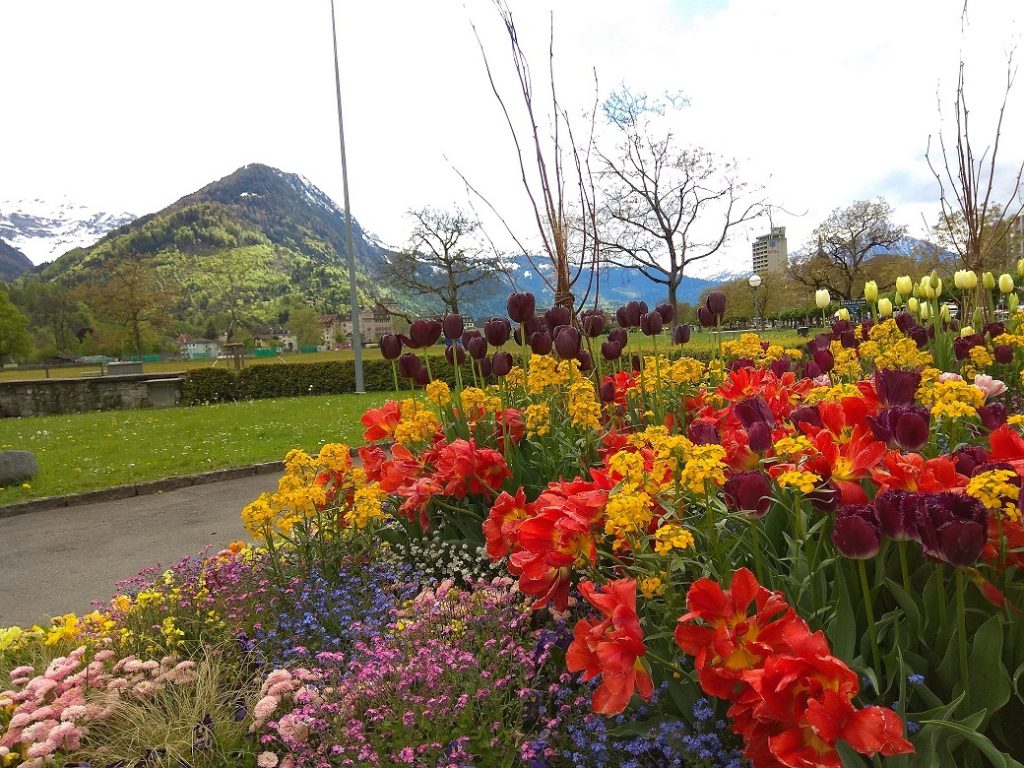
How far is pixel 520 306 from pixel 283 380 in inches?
738

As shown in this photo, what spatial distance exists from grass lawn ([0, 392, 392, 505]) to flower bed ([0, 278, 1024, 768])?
6492mm

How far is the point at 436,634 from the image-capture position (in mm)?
2029

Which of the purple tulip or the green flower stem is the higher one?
the purple tulip

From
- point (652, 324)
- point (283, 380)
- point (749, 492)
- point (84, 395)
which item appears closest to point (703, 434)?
point (749, 492)

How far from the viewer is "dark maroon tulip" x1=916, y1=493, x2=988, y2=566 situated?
103 centimetres

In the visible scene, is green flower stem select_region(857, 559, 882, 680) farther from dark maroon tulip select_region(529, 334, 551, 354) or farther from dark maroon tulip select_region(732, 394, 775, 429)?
dark maroon tulip select_region(529, 334, 551, 354)

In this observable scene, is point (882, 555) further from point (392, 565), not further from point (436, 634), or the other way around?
point (392, 565)

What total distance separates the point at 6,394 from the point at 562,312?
876 inches

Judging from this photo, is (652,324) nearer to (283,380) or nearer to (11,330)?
(283,380)

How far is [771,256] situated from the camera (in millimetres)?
63906

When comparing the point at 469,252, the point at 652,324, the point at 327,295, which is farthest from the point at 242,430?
the point at 327,295

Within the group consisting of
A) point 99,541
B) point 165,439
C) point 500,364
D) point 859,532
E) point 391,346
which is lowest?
point 99,541

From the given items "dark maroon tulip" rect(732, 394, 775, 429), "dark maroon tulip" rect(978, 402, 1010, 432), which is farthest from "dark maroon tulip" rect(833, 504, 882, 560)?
"dark maroon tulip" rect(978, 402, 1010, 432)

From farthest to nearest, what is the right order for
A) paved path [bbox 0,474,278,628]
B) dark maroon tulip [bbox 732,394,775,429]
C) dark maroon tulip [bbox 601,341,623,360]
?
paved path [bbox 0,474,278,628] → dark maroon tulip [bbox 601,341,623,360] → dark maroon tulip [bbox 732,394,775,429]
